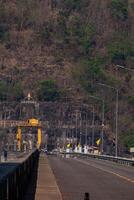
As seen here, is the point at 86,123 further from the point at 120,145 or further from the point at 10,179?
the point at 10,179

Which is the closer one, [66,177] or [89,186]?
[89,186]

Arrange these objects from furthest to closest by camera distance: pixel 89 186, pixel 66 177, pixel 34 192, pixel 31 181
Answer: pixel 66 177
pixel 31 181
pixel 89 186
pixel 34 192

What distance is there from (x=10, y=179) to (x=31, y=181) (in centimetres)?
1884

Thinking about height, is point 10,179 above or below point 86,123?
below

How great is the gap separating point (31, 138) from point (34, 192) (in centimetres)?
15403

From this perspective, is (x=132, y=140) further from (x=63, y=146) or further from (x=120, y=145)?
(x=63, y=146)

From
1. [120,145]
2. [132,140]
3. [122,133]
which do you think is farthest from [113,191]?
[122,133]

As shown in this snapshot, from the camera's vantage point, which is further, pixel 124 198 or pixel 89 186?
pixel 89 186

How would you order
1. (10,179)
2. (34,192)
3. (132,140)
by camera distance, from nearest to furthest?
(10,179), (34,192), (132,140)

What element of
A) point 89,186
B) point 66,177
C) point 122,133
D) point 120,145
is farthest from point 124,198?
point 122,133

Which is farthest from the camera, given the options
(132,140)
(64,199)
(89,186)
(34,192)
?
(132,140)

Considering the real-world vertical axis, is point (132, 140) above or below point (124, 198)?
above

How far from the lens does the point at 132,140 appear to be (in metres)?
161

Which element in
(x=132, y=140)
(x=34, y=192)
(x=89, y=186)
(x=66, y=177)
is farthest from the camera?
(x=132, y=140)
